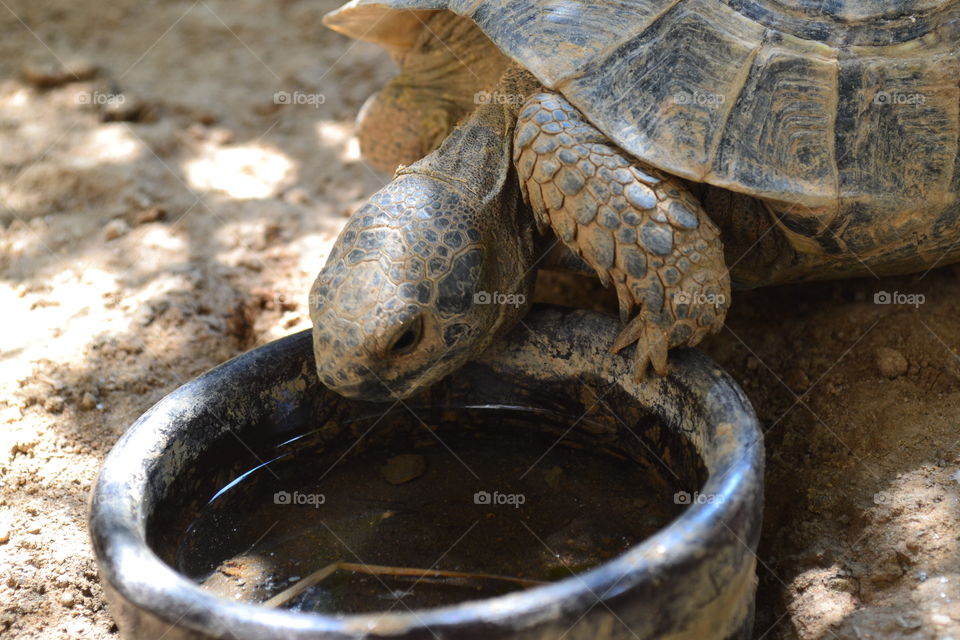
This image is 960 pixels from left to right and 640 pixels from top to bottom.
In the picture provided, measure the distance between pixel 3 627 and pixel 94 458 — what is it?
623mm

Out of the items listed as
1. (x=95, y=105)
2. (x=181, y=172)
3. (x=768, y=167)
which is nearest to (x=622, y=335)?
(x=768, y=167)

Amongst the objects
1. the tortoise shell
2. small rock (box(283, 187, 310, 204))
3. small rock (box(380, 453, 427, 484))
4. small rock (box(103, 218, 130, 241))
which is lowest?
small rock (box(103, 218, 130, 241))

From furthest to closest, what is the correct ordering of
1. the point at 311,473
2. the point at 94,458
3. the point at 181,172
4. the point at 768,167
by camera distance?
the point at 181,172 < the point at 94,458 < the point at 311,473 < the point at 768,167

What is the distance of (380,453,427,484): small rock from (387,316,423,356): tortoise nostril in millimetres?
504

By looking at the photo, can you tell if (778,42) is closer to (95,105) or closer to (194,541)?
(194,541)

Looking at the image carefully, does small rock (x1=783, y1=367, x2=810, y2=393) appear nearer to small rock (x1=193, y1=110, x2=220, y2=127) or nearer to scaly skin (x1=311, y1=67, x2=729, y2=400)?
scaly skin (x1=311, y1=67, x2=729, y2=400)

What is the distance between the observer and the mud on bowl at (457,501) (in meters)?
1.78

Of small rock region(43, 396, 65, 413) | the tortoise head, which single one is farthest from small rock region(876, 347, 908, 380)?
small rock region(43, 396, 65, 413)

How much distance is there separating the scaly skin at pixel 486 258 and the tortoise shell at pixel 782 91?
0.38 ft

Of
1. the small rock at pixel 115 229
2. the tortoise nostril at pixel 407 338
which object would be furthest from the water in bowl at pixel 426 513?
the small rock at pixel 115 229

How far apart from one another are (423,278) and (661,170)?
698mm

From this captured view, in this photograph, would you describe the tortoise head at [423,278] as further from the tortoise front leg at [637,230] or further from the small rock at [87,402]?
the small rock at [87,402]

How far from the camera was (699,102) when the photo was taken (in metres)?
2.44

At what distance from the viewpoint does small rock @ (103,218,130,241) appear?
3.93 m
